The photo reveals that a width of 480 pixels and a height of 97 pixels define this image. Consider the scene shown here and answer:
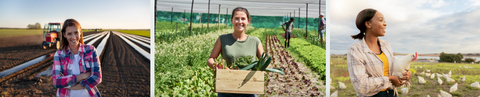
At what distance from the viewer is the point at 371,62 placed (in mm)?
2305

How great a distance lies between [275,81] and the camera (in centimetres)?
405

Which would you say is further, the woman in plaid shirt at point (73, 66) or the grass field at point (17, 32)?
the grass field at point (17, 32)

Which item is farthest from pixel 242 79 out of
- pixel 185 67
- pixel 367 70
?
pixel 185 67

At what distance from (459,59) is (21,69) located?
4978mm

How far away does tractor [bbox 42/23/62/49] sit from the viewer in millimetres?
3024

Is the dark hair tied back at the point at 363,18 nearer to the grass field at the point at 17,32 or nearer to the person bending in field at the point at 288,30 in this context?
the person bending in field at the point at 288,30

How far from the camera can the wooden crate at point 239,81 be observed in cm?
206

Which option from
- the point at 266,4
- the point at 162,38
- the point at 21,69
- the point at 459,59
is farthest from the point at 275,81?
the point at 21,69

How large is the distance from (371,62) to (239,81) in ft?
3.50

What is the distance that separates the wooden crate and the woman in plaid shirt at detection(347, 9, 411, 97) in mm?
795

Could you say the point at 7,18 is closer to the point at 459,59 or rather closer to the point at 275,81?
the point at 275,81

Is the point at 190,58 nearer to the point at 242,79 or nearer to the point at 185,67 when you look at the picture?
the point at 185,67

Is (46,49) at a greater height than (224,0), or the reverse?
(224,0)

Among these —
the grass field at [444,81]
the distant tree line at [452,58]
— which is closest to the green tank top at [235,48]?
the grass field at [444,81]
